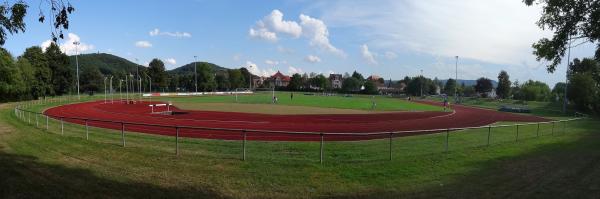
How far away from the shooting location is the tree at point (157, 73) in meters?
152

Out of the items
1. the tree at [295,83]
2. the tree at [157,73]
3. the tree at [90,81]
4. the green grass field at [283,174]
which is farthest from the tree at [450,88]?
the green grass field at [283,174]

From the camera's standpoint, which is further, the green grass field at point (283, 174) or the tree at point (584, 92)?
the tree at point (584, 92)

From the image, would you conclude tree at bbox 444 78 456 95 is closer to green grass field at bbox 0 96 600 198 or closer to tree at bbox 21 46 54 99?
tree at bbox 21 46 54 99

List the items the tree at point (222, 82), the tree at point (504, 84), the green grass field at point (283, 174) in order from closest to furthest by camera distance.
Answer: the green grass field at point (283, 174) < the tree at point (504, 84) < the tree at point (222, 82)

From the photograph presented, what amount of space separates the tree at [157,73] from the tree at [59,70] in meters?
52.4

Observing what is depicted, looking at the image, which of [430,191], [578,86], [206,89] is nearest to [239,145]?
[430,191]

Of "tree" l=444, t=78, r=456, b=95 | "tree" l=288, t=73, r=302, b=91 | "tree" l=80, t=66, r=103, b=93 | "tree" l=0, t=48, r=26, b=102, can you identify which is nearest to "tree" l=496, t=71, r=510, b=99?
"tree" l=444, t=78, r=456, b=95

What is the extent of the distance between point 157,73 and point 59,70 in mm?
57612

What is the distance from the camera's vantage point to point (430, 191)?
1073 cm

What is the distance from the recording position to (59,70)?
3750 inches

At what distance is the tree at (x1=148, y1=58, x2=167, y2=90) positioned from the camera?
151875 millimetres

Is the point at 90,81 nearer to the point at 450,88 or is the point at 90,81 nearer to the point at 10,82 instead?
the point at 10,82

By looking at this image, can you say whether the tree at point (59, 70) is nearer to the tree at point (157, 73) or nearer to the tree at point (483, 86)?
the tree at point (157, 73)

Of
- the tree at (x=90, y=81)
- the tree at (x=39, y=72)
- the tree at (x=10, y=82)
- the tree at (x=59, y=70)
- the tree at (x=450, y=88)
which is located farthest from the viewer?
the tree at (x=450, y=88)
